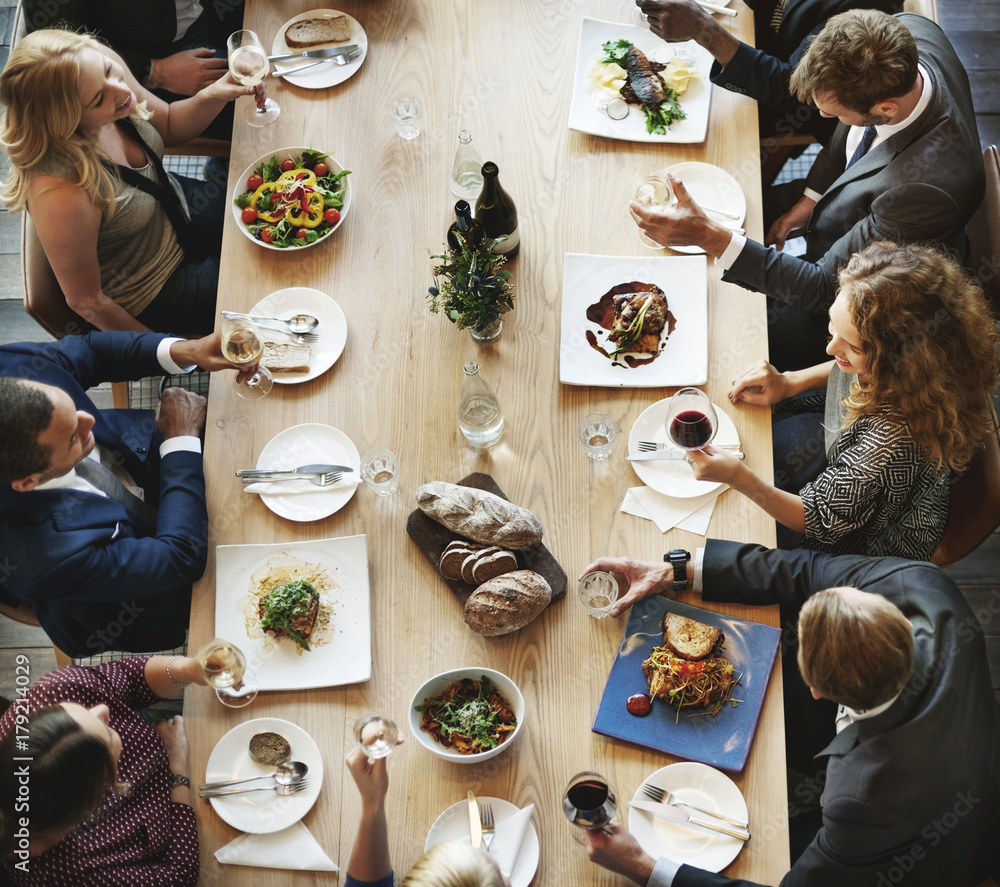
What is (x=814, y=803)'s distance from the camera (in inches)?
88.8

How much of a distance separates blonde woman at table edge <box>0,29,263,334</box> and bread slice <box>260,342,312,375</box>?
1.96 ft

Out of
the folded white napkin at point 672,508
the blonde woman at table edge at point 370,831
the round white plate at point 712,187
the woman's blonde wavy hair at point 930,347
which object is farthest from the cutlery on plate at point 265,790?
the round white plate at point 712,187

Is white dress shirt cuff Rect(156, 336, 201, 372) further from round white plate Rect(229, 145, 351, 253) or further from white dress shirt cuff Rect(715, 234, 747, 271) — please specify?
white dress shirt cuff Rect(715, 234, 747, 271)

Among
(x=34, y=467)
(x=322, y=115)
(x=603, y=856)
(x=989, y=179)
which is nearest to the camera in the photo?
(x=603, y=856)

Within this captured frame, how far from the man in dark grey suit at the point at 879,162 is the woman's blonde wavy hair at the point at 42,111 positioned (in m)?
1.48

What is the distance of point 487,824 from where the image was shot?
1707mm

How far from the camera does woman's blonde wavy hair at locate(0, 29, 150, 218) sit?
2.20 m

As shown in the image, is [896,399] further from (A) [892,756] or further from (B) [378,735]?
(B) [378,735]

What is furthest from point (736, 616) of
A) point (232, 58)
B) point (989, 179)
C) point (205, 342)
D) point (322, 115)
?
point (232, 58)

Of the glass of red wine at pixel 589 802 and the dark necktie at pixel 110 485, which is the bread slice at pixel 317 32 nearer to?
the dark necktie at pixel 110 485

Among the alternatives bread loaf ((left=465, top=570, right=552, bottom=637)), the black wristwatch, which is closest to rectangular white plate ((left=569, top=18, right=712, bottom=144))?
the black wristwatch

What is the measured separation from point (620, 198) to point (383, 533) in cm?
113

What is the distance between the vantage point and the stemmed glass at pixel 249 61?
2.50 meters

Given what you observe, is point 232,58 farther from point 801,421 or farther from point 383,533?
point 801,421
